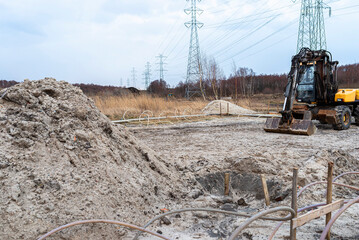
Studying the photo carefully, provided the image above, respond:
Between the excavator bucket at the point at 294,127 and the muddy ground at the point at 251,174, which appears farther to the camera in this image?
the excavator bucket at the point at 294,127

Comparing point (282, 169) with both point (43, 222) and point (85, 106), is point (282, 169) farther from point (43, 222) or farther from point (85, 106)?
point (43, 222)

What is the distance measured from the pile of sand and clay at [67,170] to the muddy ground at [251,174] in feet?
1.59

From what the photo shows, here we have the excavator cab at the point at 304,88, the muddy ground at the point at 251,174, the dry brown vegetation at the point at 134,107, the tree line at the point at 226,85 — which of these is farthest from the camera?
the tree line at the point at 226,85

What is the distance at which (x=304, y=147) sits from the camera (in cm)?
711

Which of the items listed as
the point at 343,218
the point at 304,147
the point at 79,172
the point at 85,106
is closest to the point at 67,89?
the point at 85,106

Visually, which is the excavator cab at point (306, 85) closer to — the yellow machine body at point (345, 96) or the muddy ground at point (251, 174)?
the yellow machine body at point (345, 96)

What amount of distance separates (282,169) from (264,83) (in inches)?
1484

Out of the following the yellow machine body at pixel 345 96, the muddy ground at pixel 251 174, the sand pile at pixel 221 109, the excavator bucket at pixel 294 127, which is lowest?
the muddy ground at pixel 251 174

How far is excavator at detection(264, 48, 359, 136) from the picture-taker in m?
9.05

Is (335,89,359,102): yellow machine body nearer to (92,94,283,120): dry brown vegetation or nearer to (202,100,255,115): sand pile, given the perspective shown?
(92,94,283,120): dry brown vegetation

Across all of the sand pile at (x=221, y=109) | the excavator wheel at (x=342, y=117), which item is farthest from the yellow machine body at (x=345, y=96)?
the sand pile at (x=221, y=109)

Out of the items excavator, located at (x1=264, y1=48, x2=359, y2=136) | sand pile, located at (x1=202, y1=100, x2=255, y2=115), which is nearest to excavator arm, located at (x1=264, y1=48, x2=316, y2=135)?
excavator, located at (x1=264, y1=48, x2=359, y2=136)

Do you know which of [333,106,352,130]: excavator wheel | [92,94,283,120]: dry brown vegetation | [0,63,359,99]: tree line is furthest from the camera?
[0,63,359,99]: tree line

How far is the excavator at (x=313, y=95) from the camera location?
9047mm
